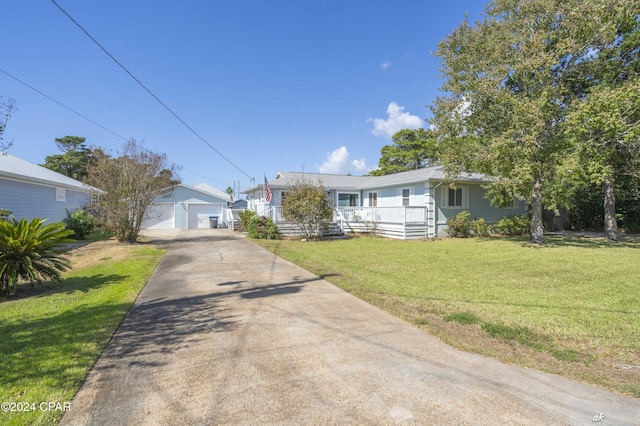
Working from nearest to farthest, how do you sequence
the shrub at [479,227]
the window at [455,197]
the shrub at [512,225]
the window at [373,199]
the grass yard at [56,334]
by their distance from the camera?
the grass yard at [56,334], the shrub at [479,227], the window at [455,197], the shrub at [512,225], the window at [373,199]

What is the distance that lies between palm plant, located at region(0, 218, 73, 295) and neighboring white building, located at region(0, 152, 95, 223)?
24.0 feet

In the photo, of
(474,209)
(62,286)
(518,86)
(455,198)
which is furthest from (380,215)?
(62,286)

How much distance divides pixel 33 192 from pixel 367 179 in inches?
790

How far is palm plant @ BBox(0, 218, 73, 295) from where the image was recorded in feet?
20.9

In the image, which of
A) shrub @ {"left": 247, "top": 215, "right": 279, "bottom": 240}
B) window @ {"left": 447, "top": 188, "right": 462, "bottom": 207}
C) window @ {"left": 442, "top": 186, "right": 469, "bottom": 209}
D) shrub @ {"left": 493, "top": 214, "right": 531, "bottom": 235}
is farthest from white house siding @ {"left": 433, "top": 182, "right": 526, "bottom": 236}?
shrub @ {"left": 247, "top": 215, "right": 279, "bottom": 240}

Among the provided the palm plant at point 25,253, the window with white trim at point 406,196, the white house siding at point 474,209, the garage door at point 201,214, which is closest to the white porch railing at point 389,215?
the white house siding at point 474,209

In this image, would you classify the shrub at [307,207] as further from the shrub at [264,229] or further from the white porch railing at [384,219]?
the white porch railing at [384,219]

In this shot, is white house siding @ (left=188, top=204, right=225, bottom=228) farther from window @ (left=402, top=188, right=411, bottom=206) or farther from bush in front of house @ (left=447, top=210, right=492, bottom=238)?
bush in front of house @ (left=447, top=210, right=492, bottom=238)

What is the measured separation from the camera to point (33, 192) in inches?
618

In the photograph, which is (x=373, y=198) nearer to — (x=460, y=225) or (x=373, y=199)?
(x=373, y=199)

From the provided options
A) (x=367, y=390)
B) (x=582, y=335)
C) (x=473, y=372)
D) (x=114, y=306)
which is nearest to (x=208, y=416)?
(x=367, y=390)

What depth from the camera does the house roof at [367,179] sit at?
1752 cm

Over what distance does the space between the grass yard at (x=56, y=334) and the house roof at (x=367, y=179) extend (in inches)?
422

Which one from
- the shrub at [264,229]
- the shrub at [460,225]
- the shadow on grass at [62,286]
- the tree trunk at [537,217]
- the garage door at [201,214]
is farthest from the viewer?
the garage door at [201,214]
